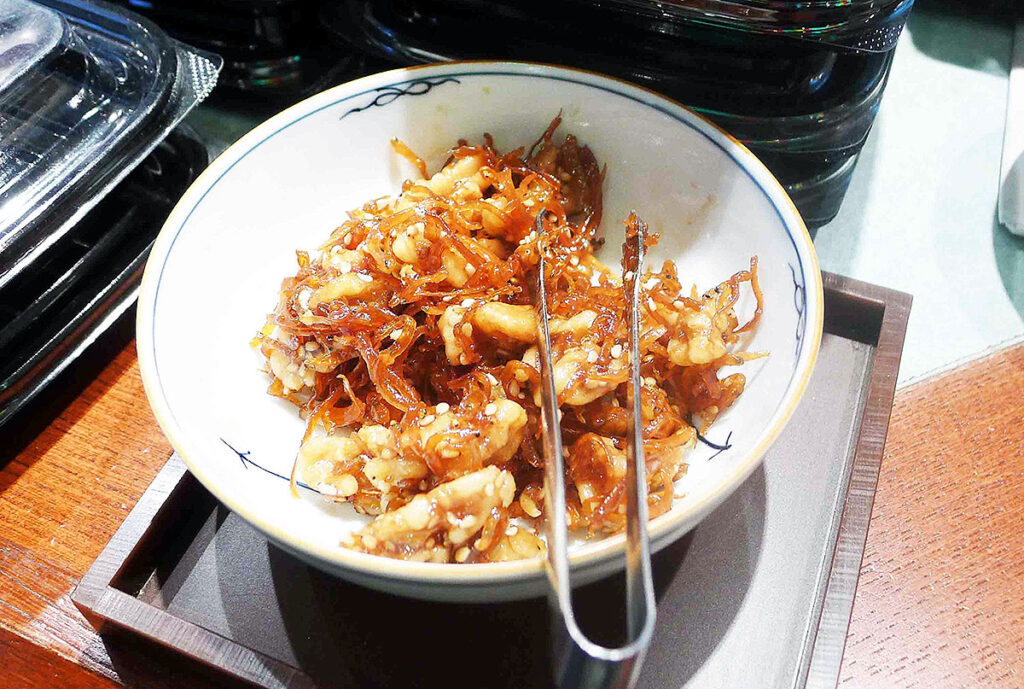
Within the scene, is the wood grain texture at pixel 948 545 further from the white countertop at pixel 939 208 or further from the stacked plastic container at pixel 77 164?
the stacked plastic container at pixel 77 164

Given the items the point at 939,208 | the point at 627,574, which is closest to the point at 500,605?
the point at 627,574

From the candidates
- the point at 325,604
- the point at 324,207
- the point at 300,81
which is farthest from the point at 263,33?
the point at 325,604

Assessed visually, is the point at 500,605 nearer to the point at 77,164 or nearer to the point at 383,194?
the point at 383,194

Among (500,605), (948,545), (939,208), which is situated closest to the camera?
(500,605)

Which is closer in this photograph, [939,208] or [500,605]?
[500,605]

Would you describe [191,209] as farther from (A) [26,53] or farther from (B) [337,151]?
(A) [26,53]

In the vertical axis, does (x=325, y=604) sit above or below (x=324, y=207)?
below
